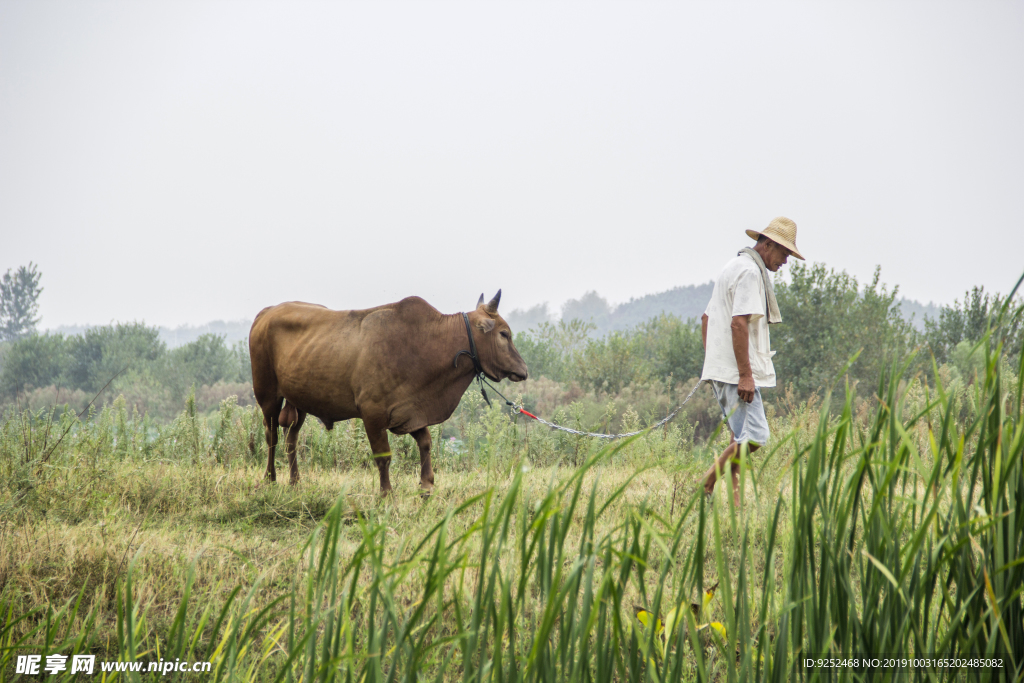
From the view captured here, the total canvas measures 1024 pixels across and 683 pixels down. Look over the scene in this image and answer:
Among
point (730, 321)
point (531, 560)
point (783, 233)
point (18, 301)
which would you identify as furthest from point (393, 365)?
point (18, 301)

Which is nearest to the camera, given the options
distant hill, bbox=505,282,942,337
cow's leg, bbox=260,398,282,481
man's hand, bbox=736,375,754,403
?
man's hand, bbox=736,375,754,403

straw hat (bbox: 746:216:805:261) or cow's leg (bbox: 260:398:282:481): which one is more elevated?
straw hat (bbox: 746:216:805:261)

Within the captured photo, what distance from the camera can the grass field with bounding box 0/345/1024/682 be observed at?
1307mm

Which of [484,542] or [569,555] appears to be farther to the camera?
[569,555]

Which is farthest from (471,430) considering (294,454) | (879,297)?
(879,297)

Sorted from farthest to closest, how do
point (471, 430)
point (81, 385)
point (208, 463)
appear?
point (81, 385) → point (471, 430) → point (208, 463)

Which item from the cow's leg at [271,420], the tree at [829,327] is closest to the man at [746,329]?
the cow's leg at [271,420]

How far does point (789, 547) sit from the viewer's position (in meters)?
1.53

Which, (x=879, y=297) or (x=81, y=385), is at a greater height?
(x=879, y=297)

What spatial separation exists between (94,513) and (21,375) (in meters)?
37.2

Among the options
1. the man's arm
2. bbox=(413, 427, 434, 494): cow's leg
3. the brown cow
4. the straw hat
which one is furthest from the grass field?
the straw hat

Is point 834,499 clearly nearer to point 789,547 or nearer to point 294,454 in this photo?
point 789,547

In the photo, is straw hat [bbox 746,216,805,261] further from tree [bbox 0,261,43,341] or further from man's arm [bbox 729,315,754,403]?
tree [bbox 0,261,43,341]

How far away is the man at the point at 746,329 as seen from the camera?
12.7 ft
